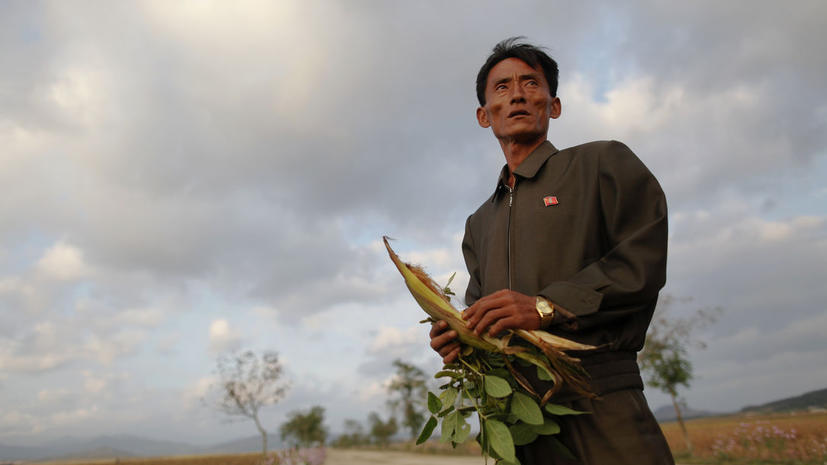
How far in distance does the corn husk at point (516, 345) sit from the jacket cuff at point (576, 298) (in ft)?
0.37

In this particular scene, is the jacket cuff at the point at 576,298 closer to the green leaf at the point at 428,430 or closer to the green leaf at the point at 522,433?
the green leaf at the point at 522,433

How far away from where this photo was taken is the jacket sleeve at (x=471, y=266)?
2377 mm

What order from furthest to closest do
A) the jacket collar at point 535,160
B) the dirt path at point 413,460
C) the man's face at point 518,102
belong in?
1. the dirt path at point 413,460
2. the man's face at point 518,102
3. the jacket collar at point 535,160

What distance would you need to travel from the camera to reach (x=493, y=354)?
5.49ft

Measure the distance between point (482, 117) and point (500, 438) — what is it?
5.16ft

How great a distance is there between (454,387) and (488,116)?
1308 millimetres

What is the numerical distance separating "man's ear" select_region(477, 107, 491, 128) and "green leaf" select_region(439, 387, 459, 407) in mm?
1312

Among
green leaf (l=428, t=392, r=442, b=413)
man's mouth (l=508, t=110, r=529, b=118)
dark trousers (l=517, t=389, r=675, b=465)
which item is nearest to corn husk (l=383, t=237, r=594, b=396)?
dark trousers (l=517, t=389, r=675, b=465)

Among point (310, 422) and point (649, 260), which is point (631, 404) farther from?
point (310, 422)

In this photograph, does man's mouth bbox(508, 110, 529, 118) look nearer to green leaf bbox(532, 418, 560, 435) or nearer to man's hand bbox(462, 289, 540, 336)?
man's hand bbox(462, 289, 540, 336)

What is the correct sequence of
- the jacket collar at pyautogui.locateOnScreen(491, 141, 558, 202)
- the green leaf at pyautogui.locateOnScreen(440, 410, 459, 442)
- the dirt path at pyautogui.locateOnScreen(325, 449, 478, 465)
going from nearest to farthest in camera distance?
the green leaf at pyautogui.locateOnScreen(440, 410, 459, 442) < the jacket collar at pyautogui.locateOnScreen(491, 141, 558, 202) < the dirt path at pyautogui.locateOnScreen(325, 449, 478, 465)

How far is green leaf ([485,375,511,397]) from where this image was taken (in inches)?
60.0

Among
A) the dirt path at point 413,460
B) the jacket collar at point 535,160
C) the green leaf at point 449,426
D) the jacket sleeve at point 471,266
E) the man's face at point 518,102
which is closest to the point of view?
the green leaf at point 449,426

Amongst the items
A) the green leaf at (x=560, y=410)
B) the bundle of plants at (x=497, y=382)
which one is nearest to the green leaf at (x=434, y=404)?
the bundle of plants at (x=497, y=382)
